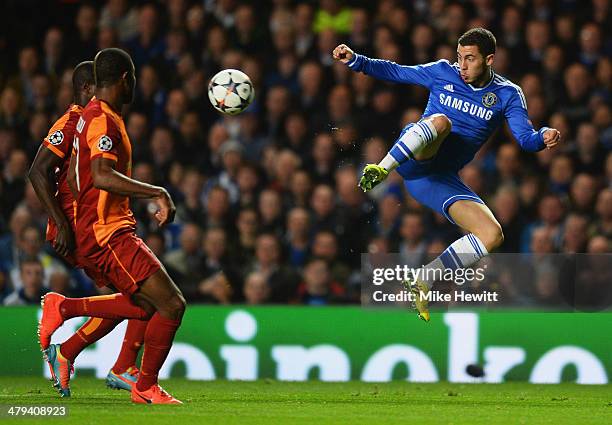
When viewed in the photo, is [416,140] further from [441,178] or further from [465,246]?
[465,246]

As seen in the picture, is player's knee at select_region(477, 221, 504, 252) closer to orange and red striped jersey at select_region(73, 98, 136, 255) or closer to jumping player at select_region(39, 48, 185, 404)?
jumping player at select_region(39, 48, 185, 404)

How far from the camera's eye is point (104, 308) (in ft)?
26.2

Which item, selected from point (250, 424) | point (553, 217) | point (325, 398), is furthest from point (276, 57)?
point (250, 424)

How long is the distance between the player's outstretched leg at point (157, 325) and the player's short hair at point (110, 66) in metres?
1.15

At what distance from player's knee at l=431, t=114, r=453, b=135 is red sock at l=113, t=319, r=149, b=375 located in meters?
2.35

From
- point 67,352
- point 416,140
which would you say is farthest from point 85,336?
point 416,140

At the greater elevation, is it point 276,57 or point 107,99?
point 276,57

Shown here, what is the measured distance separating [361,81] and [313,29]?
1.15 m

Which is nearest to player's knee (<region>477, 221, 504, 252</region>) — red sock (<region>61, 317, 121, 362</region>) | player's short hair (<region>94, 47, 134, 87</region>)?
red sock (<region>61, 317, 121, 362</region>)

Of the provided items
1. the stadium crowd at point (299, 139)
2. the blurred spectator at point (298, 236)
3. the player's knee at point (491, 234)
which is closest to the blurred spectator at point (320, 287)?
the stadium crowd at point (299, 139)

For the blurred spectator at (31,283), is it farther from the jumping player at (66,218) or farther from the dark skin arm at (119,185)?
the dark skin arm at (119,185)

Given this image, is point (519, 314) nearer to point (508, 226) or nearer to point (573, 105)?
point (508, 226)

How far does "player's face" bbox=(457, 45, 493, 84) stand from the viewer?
8688 mm

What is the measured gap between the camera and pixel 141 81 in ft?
41.5
